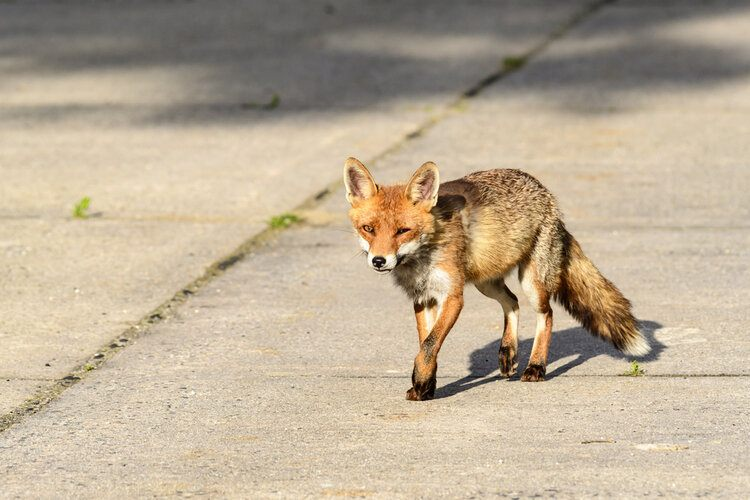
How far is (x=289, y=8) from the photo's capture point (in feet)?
55.9

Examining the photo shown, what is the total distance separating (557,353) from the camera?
6.12 meters

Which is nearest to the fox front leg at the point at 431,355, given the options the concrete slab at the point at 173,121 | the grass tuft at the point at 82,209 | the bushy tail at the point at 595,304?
the bushy tail at the point at 595,304

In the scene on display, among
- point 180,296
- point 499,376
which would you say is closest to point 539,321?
point 499,376

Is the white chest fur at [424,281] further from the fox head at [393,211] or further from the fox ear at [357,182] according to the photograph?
the fox ear at [357,182]

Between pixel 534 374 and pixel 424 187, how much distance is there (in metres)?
1.01

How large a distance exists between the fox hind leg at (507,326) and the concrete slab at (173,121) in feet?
6.06

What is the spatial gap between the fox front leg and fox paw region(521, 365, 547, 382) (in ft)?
1.70

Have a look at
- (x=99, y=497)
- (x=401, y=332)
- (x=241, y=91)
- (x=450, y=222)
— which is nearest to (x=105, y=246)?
(x=401, y=332)

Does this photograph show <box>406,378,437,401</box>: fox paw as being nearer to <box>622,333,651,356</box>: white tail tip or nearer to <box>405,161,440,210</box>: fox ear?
<box>405,161,440,210</box>: fox ear

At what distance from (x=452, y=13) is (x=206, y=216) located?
8.44 m

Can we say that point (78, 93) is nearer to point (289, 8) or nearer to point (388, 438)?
point (289, 8)

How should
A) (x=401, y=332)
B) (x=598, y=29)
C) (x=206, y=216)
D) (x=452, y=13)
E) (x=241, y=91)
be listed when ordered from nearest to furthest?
1. (x=401, y=332)
2. (x=206, y=216)
3. (x=241, y=91)
4. (x=598, y=29)
5. (x=452, y=13)

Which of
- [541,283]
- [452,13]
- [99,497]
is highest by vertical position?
[452,13]

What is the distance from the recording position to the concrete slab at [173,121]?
23.8 feet
